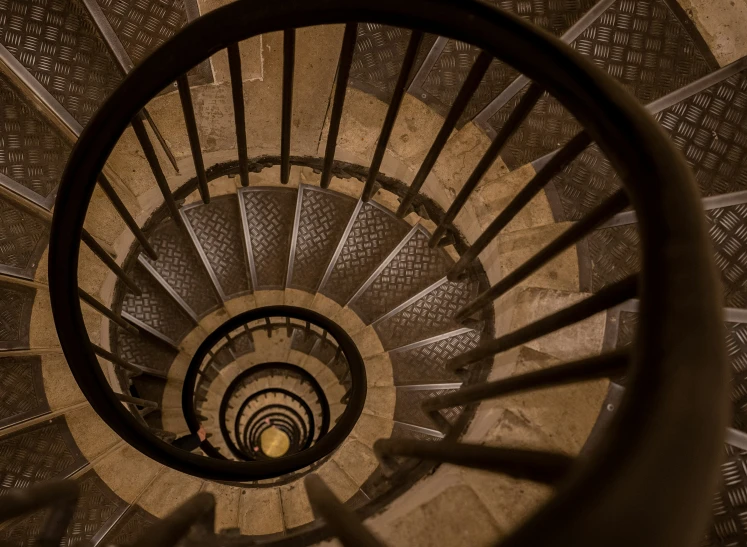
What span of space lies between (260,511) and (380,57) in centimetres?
346

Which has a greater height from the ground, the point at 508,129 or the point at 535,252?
the point at 508,129

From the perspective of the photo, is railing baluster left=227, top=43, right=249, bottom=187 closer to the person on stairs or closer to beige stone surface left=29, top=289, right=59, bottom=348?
beige stone surface left=29, top=289, right=59, bottom=348

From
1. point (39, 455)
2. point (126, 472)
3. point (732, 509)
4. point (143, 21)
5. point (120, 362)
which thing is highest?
point (143, 21)

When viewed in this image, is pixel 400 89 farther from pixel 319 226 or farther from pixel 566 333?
pixel 319 226

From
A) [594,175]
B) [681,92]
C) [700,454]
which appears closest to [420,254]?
[594,175]

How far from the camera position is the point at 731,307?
2.27m

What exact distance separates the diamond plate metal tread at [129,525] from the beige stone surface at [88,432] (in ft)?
1.65

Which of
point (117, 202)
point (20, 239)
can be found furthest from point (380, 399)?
point (20, 239)

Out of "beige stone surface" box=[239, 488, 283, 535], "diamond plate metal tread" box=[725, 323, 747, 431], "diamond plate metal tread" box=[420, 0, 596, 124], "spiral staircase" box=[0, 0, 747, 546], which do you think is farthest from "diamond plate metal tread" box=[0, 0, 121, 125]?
"diamond plate metal tread" box=[725, 323, 747, 431]

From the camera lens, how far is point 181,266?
14.6ft

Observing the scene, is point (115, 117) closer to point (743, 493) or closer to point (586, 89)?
point (586, 89)

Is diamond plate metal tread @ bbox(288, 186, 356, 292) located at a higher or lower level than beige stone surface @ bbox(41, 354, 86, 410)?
higher

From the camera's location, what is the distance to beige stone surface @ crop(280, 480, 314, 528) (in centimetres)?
387

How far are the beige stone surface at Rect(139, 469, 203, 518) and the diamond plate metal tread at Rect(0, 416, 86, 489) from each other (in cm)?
52
